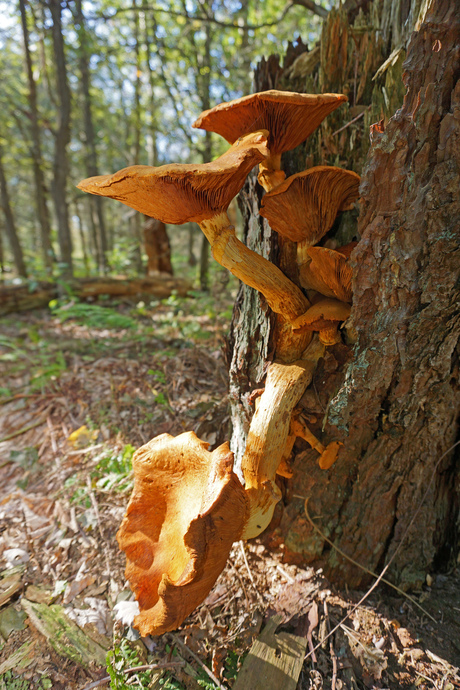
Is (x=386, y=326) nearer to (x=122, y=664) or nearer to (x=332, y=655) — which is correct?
(x=332, y=655)

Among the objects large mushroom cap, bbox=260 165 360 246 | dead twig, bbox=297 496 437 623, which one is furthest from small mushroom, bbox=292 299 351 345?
dead twig, bbox=297 496 437 623

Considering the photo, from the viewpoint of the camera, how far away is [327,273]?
5.34ft

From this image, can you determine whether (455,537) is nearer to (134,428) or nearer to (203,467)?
(203,467)

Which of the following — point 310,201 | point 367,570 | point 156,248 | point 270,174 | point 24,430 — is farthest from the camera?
point 156,248

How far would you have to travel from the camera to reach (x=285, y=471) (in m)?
1.93

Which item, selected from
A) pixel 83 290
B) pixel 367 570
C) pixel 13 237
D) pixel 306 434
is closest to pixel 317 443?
pixel 306 434

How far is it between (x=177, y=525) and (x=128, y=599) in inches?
25.2

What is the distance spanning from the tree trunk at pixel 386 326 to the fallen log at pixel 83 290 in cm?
591

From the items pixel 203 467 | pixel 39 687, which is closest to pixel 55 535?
pixel 39 687

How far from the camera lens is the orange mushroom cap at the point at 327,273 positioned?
1.52m

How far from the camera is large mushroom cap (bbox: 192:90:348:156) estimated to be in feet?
4.69

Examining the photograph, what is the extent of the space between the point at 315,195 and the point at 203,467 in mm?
1486

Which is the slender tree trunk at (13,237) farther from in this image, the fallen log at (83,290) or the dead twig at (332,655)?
the dead twig at (332,655)

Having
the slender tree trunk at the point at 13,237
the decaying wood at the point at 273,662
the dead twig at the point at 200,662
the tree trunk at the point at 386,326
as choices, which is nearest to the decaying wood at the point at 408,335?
the tree trunk at the point at 386,326
